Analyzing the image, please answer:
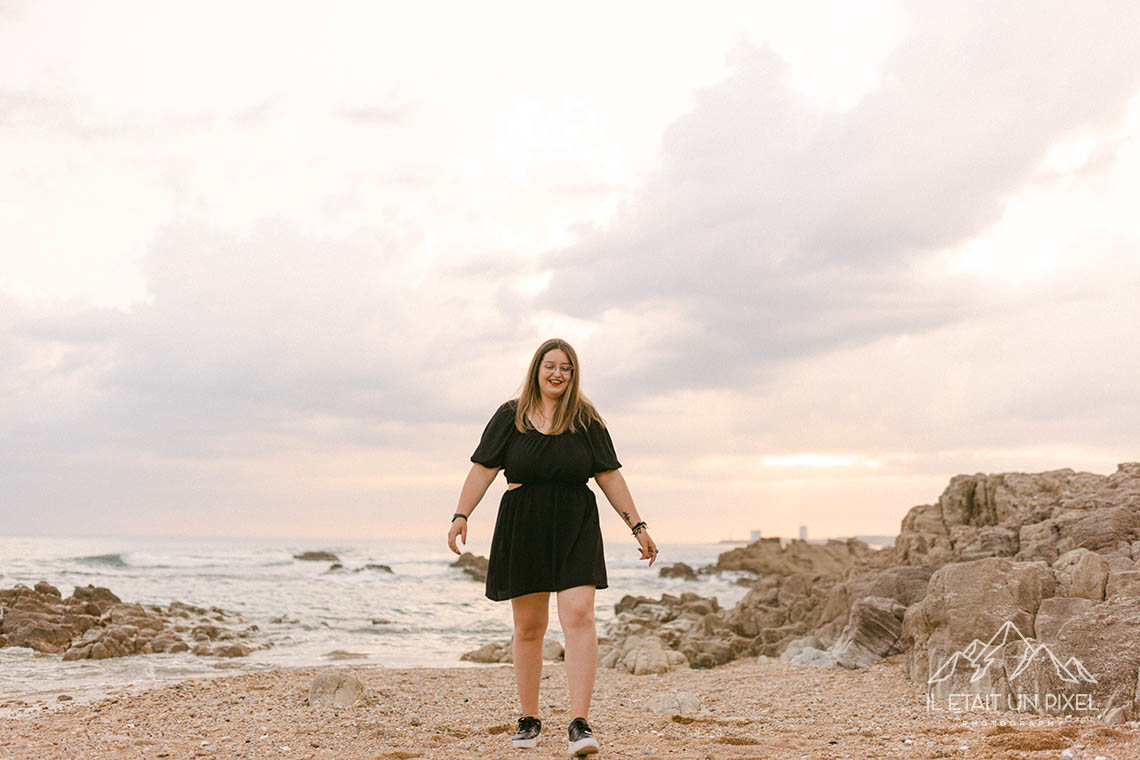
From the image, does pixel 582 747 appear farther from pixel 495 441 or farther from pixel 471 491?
pixel 495 441

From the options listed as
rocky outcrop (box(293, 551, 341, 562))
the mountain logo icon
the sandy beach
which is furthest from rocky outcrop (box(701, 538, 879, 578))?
the mountain logo icon

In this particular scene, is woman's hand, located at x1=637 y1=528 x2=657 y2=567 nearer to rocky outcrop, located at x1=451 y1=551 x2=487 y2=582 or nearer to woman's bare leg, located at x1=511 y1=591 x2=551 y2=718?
woman's bare leg, located at x1=511 y1=591 x2=551 y2=718

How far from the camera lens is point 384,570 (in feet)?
143

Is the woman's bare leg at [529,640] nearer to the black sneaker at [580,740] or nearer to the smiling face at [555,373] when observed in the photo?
the black sneaker at [580,740]

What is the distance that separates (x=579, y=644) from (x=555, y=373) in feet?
5.25

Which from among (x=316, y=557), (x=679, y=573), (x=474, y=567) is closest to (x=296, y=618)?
(x=474, y=567)

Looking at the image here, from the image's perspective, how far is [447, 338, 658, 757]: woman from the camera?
5156 millimetres

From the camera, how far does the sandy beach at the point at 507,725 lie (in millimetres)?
4938

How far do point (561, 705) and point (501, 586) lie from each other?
2.40 meters

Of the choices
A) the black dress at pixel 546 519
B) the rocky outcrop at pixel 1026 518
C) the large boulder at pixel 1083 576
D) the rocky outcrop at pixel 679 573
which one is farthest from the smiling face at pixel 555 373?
the rocky outcrop at pixel 679 573

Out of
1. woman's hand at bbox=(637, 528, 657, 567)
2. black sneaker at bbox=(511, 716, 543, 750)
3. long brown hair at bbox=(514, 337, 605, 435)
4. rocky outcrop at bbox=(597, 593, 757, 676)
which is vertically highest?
long brown hair at bbox=(514, 337, 605, 435)

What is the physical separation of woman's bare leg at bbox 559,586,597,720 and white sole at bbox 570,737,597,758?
184 millimetres

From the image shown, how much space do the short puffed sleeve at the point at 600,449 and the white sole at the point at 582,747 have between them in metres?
1.54

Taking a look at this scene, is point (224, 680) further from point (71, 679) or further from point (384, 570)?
point (384, 570)
